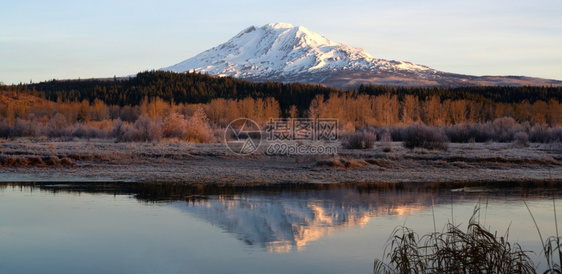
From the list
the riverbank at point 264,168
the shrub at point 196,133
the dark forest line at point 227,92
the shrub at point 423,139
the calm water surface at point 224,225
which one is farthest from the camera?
the dark forest line at point 227,92

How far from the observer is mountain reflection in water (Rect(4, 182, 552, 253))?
11906mm

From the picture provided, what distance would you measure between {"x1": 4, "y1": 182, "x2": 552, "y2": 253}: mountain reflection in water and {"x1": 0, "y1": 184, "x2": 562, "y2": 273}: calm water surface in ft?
0.10

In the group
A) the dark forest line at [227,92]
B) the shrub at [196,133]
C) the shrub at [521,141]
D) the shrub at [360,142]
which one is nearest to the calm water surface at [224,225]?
the shrub at [360,142]

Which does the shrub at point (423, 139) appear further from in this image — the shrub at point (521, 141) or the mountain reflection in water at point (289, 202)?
the mountain reflection in water at point (289, 202)

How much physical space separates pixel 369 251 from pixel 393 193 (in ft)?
25.8

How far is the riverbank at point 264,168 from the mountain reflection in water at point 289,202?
6.51ft

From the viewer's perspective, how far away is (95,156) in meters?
28.0

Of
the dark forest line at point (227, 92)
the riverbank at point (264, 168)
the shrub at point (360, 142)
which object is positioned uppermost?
the dark forest line at point (227, 92)

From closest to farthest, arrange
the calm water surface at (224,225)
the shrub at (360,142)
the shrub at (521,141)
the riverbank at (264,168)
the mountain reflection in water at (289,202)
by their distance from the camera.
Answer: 1. the calm water surface at (224,225)
2. the mountain reflection in water at (289,202)
3. the riverbank at (264,168)
4. the shrub at (360,142)
5. the shrub at (521,141)

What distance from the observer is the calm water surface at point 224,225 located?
946 centimetres

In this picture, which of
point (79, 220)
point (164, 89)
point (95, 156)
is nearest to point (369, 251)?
point (79, 220)

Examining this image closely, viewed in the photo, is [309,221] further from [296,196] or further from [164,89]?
[164,89]

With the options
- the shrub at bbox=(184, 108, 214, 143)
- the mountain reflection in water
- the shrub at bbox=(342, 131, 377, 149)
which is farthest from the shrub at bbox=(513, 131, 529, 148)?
the mountain reflection in water

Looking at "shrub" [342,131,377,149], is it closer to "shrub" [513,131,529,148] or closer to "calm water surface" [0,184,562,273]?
"shrub" [513,131,529,148]
